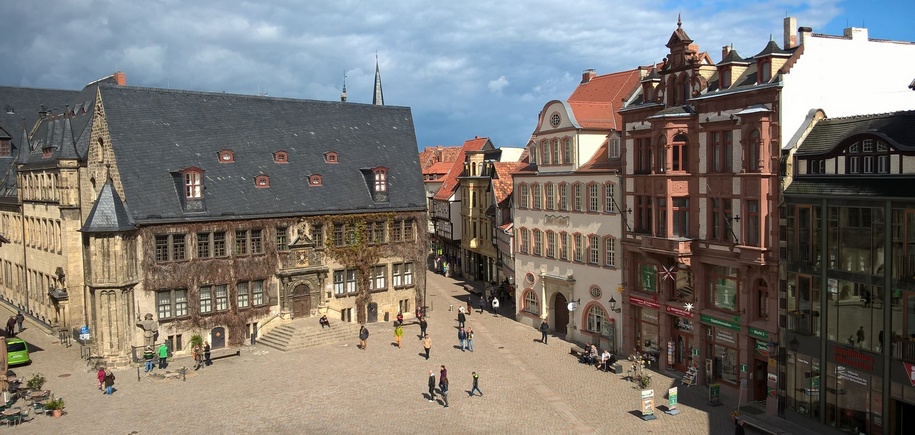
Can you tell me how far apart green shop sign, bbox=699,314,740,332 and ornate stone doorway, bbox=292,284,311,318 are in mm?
24948

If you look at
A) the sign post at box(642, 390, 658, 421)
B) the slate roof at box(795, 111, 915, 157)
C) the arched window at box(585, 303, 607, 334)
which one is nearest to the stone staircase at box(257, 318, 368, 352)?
the arched window at box(585, 303, 607, 334)

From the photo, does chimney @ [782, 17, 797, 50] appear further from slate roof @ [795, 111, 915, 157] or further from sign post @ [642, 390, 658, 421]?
sign post @ [642, 390, 658, 421]

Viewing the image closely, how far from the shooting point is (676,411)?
33.2 m

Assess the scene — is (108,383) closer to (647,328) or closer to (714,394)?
(647,328)

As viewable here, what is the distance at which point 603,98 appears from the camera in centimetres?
5312

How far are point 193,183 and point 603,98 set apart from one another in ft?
90.1

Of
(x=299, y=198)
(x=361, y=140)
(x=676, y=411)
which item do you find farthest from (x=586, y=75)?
(x=676, y=411)

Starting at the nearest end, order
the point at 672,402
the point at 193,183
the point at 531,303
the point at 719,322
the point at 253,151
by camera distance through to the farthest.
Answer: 1. the point at 672,402
2. the point at 719,322
3. the point at 193,183
4. the point at 253,151
5. the point at 531,303

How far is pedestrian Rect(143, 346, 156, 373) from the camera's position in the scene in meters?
41.3

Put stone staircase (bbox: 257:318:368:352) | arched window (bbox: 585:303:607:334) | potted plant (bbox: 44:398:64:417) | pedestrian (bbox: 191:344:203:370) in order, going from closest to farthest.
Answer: potted plant (bbox: 44:398:64:417) → pedestrian (bbox: 191:344:203:370) → arched window (bbox: 585:303:607:334) → stone staircase (bbox: 257:318:368:352)

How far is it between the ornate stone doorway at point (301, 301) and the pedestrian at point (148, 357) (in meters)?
9.26


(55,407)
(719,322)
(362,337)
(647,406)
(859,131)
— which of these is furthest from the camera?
(362,337)

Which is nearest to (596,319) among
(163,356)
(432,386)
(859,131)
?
(432,386)

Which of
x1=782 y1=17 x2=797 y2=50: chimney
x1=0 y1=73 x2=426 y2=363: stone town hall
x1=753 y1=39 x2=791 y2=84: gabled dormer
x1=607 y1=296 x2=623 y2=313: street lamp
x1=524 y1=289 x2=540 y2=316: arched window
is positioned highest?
x1=782 y1=17 x2=797 y2=50: chimney
